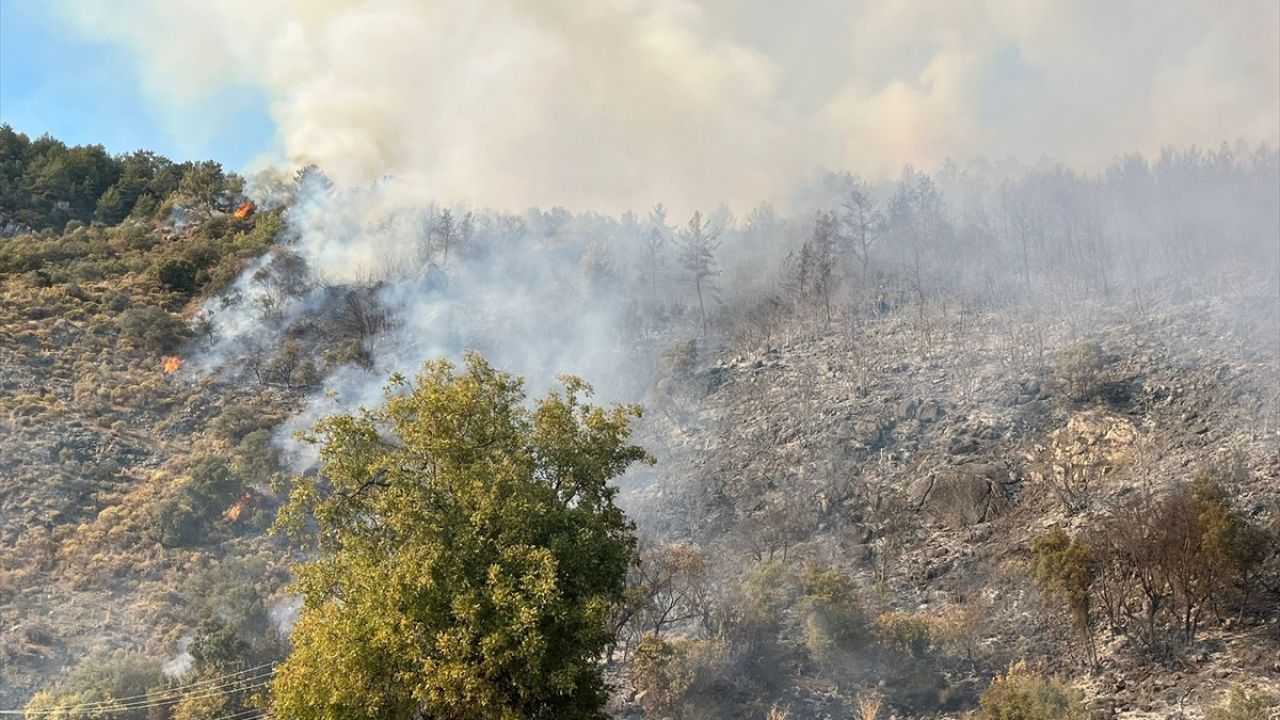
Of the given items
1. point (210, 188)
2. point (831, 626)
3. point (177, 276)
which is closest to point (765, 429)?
point (831, 626)

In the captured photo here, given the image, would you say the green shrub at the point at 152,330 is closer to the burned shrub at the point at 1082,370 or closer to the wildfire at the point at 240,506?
the wildfire at the point at 240,506

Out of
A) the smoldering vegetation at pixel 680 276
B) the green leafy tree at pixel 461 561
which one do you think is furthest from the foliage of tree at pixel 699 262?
the green leafy tree at pixel 461 561

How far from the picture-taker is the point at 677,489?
5019 centimetres

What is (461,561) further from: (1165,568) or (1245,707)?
(1165,568)

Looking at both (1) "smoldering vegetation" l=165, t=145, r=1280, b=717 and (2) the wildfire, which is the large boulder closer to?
(1) "smoldering vegetation" l=165, t=145, r=1280, b=717

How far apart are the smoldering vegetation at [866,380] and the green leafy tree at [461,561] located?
12.4m

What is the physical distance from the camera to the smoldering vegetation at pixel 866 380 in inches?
1315

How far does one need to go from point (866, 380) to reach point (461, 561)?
43.6m

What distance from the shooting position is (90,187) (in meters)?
102

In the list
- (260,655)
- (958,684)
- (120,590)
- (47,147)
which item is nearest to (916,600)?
(958,684)

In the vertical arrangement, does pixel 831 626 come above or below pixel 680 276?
below

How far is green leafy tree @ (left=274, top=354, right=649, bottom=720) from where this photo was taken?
13.7m

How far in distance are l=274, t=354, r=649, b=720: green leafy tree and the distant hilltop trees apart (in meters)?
93.4

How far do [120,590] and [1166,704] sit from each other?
40.6 metres
